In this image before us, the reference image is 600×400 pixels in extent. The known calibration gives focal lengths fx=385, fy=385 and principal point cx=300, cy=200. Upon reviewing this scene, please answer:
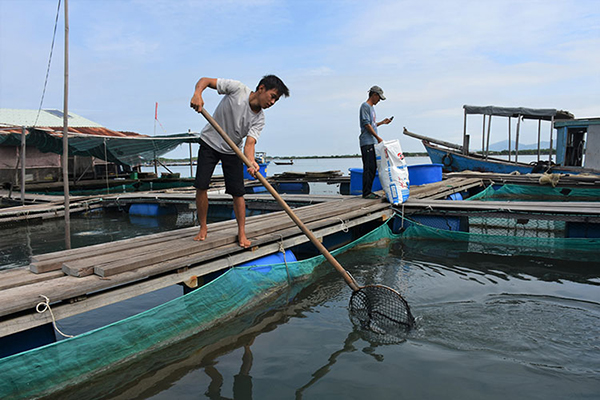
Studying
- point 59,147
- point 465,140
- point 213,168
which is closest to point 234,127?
point 213,168

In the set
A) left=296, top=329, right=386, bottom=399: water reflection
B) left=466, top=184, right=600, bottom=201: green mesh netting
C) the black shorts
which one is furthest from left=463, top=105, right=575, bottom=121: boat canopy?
left=296, top=329, right=386, bottom=399: water reflection

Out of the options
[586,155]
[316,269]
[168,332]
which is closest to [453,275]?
[316,269]

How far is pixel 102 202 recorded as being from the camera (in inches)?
444

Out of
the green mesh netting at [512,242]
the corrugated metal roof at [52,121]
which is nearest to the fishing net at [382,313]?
the green mesh netting at [512,242]

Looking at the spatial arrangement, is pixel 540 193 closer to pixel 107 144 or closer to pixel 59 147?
pixel 107 144

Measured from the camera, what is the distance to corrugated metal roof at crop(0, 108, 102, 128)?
63.7 ft

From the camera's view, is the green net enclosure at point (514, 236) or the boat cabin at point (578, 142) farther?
the boat cabin at point (578, 142)

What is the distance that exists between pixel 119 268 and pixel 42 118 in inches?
836

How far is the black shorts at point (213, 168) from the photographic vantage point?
13.3 feet

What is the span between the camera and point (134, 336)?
2.96m

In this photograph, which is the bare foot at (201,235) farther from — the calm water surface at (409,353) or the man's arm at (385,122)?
the man's arm at (385,122)

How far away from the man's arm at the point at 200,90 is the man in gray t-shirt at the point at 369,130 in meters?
3.76

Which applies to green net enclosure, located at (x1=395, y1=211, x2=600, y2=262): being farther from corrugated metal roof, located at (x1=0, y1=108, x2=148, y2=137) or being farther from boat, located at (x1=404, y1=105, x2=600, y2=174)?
corrugated metal roof, located at (x1=0, y1=108, x2=148, y2=137)

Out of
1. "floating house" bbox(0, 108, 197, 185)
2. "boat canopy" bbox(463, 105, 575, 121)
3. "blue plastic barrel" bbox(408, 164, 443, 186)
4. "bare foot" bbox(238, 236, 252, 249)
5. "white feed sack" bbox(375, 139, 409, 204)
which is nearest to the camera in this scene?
"bare foot" bbox(238, 236, 252, 249)
